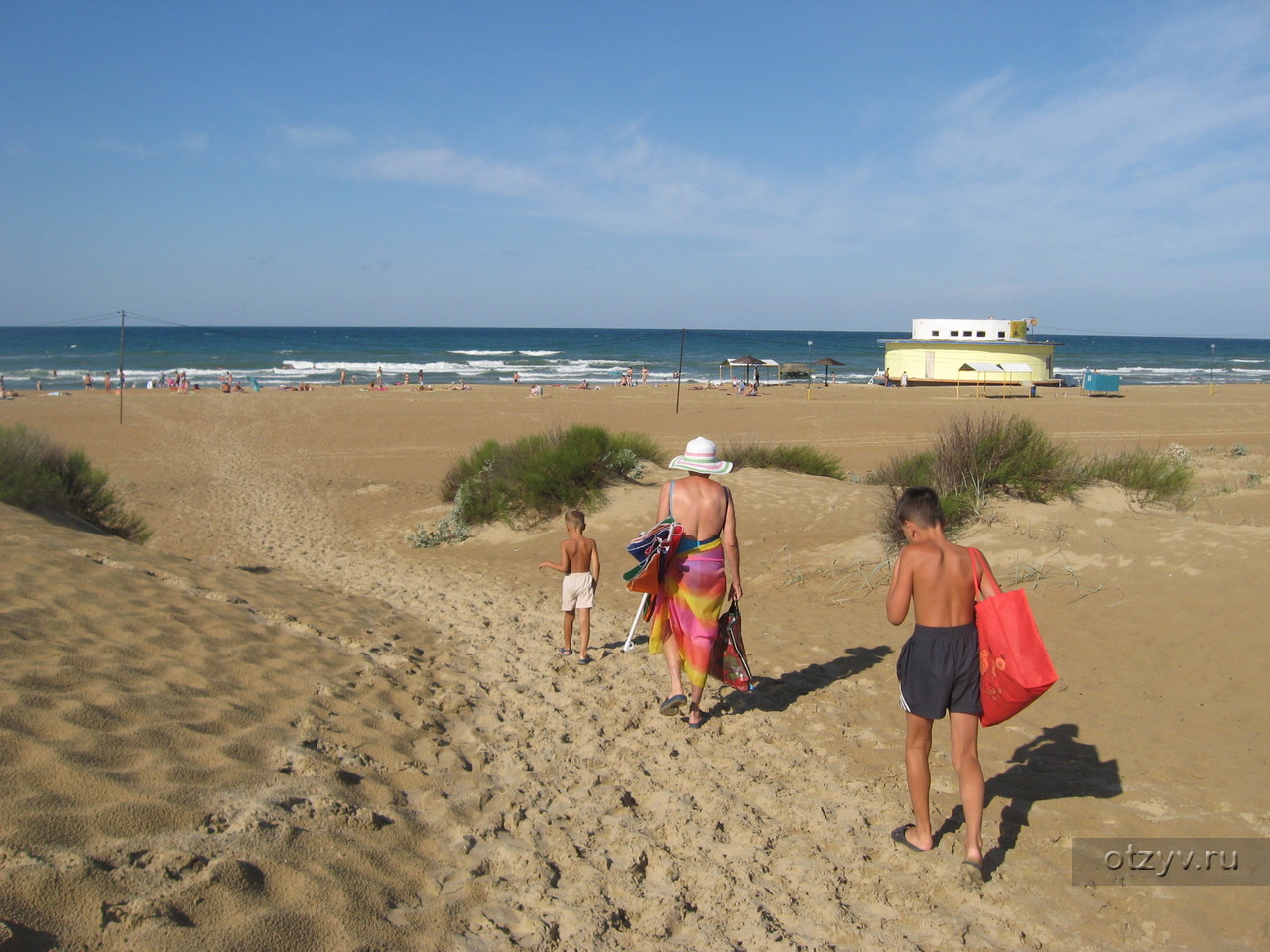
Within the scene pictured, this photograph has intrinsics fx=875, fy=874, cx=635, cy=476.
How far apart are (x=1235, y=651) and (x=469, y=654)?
4.97 m

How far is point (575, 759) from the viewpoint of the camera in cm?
436

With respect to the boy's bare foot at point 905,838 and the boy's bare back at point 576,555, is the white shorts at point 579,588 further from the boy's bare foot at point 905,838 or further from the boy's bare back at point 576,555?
the boy's bare foot at point 905,838

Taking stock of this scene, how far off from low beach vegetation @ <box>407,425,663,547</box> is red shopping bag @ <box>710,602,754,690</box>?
21.1ft

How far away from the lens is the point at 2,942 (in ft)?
6.98

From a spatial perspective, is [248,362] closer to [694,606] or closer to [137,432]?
[137,432]

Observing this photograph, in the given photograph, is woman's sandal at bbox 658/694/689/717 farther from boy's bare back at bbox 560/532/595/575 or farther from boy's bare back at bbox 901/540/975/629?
boy's bare back at bbox 901/540/975/629

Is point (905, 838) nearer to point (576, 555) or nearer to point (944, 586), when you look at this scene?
point (944, 586)

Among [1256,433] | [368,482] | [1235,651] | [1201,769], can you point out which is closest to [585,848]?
[1201,769]

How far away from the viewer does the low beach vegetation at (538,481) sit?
11.2m
